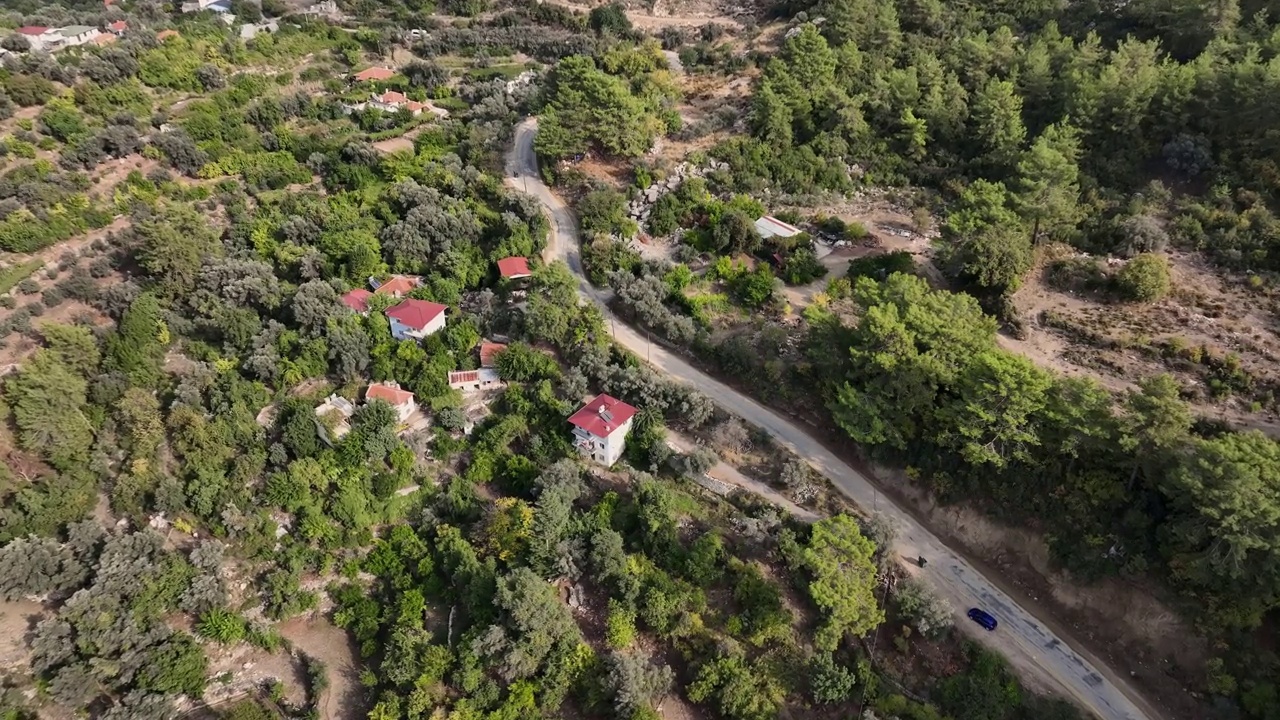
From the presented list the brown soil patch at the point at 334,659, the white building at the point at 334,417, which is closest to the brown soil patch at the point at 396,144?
the white building at the point at 334,417

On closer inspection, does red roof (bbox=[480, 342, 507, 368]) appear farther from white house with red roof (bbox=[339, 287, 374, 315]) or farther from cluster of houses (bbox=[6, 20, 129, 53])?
cluster of houses (bbox=[6, 20, 129, 53])

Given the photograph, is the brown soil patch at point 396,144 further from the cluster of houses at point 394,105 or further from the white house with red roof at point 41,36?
the white house with red roof at point 41,36

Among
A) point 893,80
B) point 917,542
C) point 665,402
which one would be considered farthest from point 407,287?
point 893,80

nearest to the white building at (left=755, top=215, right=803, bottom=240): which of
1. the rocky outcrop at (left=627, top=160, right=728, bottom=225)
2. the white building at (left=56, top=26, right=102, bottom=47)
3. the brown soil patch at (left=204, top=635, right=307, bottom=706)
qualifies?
the rocky outcrop at (left=627, top=160, right=728, bottom=225)

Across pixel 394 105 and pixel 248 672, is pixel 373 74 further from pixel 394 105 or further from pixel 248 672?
pixel 248 672

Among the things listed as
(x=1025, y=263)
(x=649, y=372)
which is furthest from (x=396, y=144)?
(x=1025, y=263)

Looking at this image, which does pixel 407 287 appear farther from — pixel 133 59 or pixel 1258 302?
pixel 1258 302

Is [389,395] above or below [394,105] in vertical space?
below

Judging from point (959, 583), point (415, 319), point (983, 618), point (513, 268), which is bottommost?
point (959, 583)
